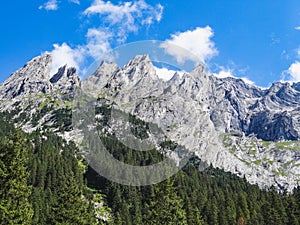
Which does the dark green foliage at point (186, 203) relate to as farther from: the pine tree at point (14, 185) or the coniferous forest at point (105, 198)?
the pine tree at point (14, 185)

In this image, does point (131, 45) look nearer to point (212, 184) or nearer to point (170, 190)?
point (170, 190)

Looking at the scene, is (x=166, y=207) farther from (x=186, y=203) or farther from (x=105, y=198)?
(x=105, y=198)

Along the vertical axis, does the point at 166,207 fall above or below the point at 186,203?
below

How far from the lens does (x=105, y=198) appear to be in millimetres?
140250

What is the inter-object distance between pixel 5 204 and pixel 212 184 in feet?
530

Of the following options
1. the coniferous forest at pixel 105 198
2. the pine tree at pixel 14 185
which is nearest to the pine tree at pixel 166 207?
the coniferous forest at pixel 105 198

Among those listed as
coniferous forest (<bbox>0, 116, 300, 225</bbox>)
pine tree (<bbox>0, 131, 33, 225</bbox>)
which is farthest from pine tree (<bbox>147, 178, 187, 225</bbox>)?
pine tree (<bbox>0, 131, 33, 225</bbox>)

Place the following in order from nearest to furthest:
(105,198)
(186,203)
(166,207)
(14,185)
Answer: (14,185)
(166,207)
(186,203)
(105,198)

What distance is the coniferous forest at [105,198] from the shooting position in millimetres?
32750

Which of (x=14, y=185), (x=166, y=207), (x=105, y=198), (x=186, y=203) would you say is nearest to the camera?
(x=14, y=185)

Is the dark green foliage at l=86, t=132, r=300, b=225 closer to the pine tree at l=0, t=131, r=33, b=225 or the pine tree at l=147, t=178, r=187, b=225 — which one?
the pine tree at l=147, t=178, r=187, b=225

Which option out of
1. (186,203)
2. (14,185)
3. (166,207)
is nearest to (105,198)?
(186,203)

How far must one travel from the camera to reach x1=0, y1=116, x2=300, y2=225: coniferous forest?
32.8 metres

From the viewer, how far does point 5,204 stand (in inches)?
1188
